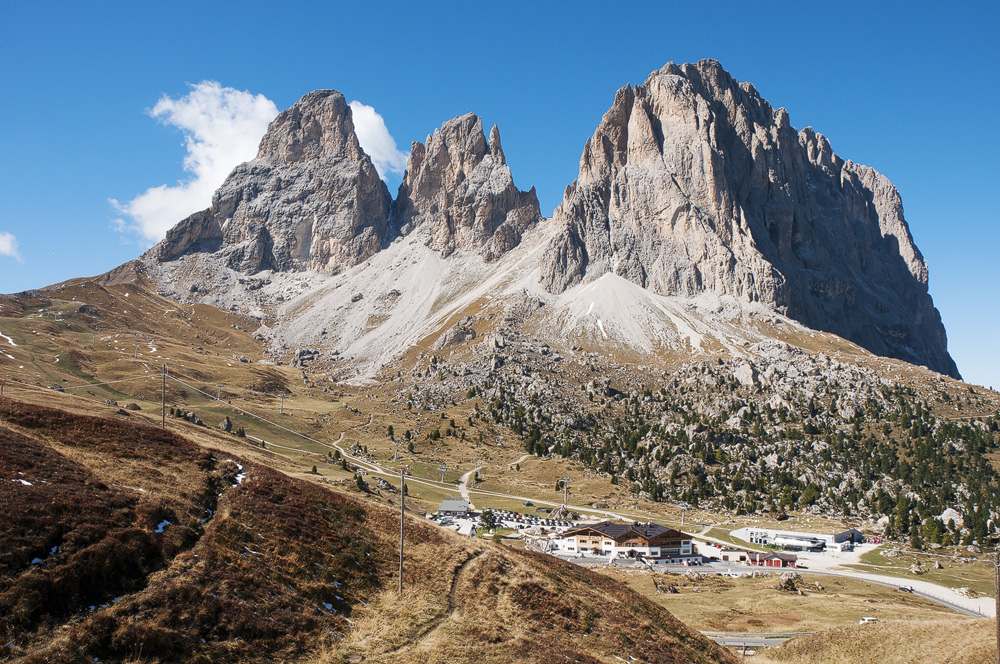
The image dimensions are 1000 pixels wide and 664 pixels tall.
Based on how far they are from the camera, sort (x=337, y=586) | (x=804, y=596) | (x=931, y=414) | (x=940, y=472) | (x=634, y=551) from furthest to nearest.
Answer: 1. (x=931, y=414)
2. (x=940, y=472)
3. (x=634, y=551)
4. (x=804, y=596)
5. (x=337, y=586)

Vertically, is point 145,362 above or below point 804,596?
above

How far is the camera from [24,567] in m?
24.3

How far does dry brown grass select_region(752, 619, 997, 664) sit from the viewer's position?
43062mm

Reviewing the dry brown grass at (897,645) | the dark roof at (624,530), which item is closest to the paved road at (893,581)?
the dark roof at (624,530)

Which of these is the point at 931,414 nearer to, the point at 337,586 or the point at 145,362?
the point at 337,586

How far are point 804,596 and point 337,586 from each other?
67.3 metres

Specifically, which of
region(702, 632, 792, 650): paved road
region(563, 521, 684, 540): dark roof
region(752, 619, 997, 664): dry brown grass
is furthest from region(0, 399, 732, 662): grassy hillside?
region(563, 521, 684, 540): dark roof

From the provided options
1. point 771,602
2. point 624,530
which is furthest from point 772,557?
point 771,602

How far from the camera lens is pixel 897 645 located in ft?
155

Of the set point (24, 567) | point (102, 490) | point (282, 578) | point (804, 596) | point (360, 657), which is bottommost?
point (804, 596)

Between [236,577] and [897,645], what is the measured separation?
1939 inches

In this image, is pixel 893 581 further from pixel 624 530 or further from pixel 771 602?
pixel 624 530

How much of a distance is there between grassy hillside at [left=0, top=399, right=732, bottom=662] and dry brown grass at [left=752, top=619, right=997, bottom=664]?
12.3 meters

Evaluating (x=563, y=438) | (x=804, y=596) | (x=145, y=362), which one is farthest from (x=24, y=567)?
(x=145, y=362)
